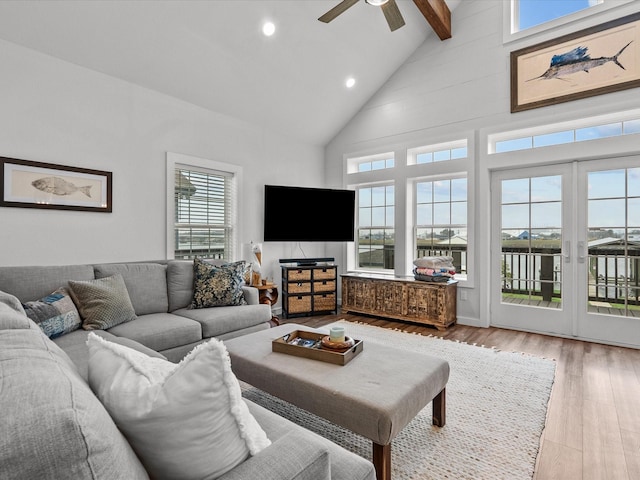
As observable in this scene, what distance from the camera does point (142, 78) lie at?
3629 millimetres

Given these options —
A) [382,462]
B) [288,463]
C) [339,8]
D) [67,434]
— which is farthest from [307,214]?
[67,434]

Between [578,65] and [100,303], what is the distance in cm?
531

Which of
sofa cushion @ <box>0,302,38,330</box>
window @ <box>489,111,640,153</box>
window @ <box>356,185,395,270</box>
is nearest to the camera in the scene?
sofa cushion @ <box>0,302,38,330</box>

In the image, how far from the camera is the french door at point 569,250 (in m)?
3.70

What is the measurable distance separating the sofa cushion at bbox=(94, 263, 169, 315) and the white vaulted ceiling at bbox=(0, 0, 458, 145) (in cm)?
196

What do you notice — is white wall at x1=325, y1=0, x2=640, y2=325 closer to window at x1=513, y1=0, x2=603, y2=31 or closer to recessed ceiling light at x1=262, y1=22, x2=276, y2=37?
window at x1=513, y1=0, x2=603, y2=31

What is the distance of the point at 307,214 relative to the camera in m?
5.12

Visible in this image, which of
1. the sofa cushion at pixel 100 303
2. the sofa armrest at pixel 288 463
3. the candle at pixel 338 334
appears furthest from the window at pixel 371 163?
the sofa armrest at pixel 288 463

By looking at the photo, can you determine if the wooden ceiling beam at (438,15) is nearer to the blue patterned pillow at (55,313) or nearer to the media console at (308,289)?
the media console at (308,289)

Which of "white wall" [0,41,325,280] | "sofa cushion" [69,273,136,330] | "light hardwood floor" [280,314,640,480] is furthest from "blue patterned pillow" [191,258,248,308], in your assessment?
"light hardwood floor" [280,314,640,480]

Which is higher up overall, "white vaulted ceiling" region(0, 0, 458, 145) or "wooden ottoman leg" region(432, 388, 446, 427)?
"white vaulted ceiling" region(0, 0, 458, 145)

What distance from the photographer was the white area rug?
1797 mm

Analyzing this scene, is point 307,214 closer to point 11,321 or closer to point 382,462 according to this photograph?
point 382,462

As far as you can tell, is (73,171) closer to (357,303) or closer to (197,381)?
(197,381)
